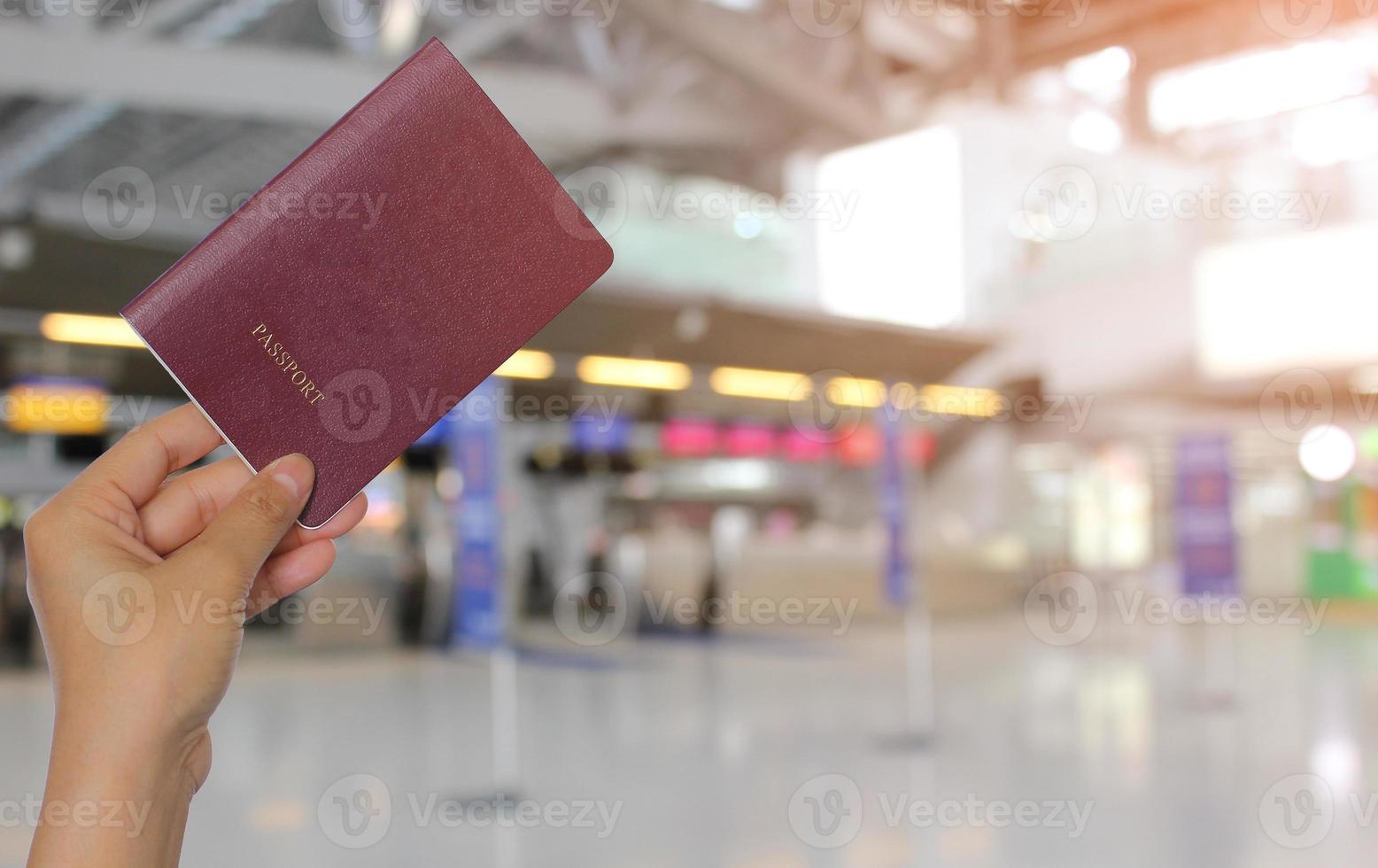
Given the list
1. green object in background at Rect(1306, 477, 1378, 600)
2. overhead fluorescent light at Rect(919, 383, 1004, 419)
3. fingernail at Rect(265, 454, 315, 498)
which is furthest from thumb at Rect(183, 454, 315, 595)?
overhead fluorescent light at Rect(919, 383, 1004, 419)

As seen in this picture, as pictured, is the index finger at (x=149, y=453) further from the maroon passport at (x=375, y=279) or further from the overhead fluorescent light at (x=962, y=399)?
the overhead fluorescent light at (x=962, y=399)

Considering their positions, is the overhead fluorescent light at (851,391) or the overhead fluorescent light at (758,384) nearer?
the overhead fluorescent light at (758,384)

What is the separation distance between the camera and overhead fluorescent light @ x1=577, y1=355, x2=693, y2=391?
12.4 m

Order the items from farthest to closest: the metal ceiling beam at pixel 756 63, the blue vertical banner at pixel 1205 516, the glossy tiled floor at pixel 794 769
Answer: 1. the metal ceiling beam at pixel 756 63
2. the blue vertical banner at pixel 1205 516
3. the glossy tiled floor at pixel 794 769

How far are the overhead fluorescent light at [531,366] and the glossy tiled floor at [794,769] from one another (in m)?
4.04

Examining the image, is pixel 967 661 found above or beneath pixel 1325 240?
beneath

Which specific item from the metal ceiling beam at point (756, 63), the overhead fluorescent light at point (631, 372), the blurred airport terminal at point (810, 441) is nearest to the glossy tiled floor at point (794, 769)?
the blurred airport terminal at point (810, 441)

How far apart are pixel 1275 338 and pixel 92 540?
13188 millimetres

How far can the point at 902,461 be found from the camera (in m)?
5.55

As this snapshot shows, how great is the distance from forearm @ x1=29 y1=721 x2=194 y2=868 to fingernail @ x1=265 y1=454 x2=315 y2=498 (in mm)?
204

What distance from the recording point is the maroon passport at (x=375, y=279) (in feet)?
2.73

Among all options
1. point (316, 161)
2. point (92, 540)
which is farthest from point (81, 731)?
point (316, 161)

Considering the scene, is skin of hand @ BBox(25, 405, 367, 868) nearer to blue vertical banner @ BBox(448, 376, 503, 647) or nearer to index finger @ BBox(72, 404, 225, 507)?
index finger @ BBox(72, 404, 225, 507)

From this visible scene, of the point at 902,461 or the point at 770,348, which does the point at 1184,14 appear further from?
the point at 902,461
